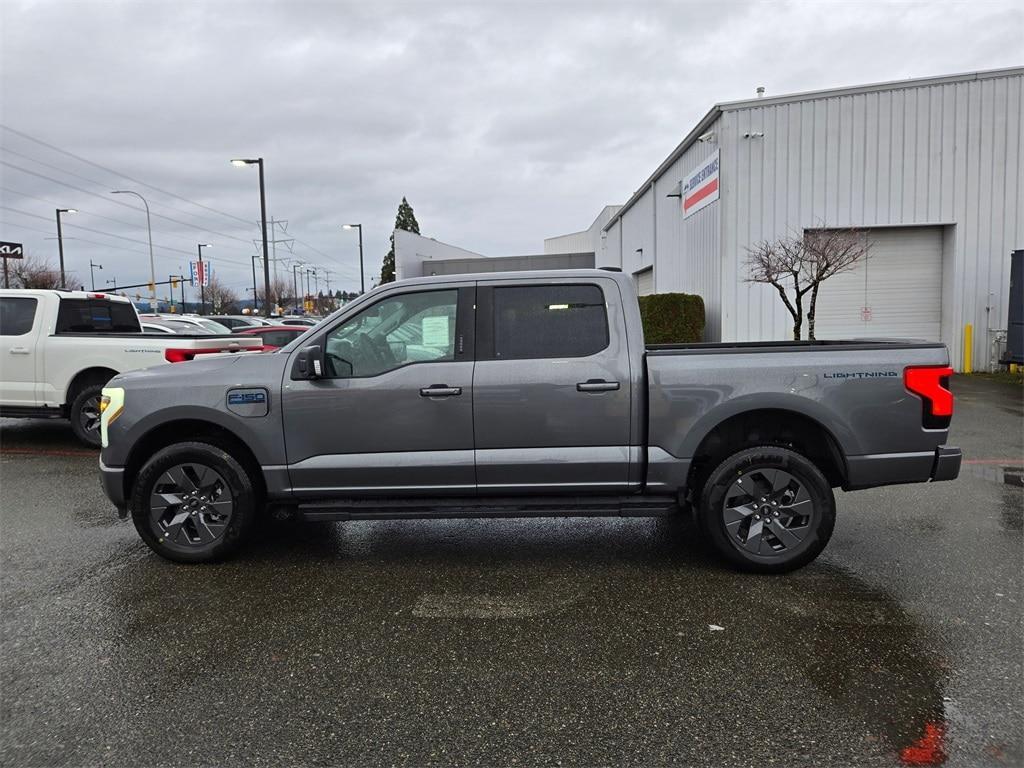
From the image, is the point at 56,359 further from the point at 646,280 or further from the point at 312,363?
the point at 646,280

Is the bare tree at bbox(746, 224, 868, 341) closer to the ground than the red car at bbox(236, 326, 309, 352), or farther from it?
farther from it

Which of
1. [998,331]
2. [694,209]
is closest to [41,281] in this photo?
[694,209]

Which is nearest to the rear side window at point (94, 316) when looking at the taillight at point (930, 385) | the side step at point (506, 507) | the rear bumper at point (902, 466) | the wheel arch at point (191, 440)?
the wheel arch at point (191, 440)

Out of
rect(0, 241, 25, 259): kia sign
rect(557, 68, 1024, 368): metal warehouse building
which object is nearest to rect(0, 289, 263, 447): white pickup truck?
rect(557, 68, 1024, 368): metal warehouse building

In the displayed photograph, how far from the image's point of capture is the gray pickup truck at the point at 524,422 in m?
4.45

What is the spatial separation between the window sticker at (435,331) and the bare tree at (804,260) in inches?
436

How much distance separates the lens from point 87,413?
29.6 feet

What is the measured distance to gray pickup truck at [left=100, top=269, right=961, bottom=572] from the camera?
4.45m

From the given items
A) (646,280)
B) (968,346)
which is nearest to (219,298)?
(646,280)

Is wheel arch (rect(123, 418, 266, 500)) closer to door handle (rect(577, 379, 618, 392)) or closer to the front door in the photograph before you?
the front door

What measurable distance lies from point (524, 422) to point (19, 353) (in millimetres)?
7797

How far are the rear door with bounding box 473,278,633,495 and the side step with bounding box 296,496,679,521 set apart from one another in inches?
3.1

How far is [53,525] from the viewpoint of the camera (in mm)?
5867

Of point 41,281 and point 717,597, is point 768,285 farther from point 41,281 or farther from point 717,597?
point 41,281
